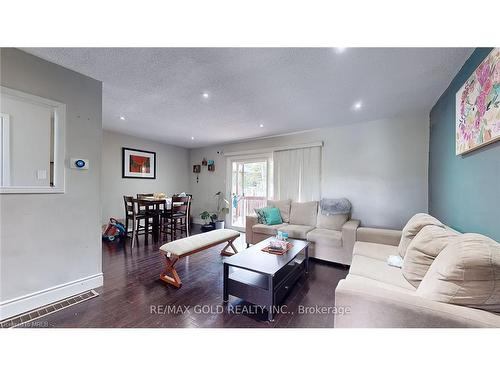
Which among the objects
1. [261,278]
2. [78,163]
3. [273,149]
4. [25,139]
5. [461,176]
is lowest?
[261,278]

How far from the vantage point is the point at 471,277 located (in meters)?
0.86

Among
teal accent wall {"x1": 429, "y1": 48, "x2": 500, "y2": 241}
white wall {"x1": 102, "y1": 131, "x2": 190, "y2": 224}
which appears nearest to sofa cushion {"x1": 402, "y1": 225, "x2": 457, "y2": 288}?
teal accent wall {"x1": 429, "y1": 48, "x2": 500, "y2": 241}

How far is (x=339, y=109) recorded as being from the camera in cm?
269

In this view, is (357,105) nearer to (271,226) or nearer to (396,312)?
(271,226)

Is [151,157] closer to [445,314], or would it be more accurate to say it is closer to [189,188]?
[189,188]

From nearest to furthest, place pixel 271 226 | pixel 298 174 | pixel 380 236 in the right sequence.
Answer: pixel 380 236
pixel 271 226
pixel 298 174

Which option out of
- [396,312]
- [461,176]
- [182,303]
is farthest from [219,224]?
[461,176]

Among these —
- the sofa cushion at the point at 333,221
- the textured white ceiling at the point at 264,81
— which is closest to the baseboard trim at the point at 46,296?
the textured white ceiling at the point at 264,81

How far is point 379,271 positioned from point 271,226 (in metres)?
1.85

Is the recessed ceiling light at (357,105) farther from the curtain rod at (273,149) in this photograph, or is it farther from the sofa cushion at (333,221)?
the sofa cushion at (333,221)

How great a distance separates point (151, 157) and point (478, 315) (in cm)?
561

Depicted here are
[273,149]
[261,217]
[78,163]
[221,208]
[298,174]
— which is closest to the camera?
[78,163]

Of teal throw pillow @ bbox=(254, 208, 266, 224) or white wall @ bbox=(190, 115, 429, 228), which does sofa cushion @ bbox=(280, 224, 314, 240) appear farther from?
white wall @ bbox=(190, 115, 429, 228)
